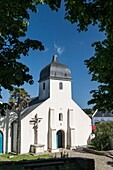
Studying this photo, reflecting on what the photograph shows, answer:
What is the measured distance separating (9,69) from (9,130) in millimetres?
21177

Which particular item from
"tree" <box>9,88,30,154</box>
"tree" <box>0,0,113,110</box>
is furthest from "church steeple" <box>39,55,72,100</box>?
"tree" <box>0,0,113,110</box>

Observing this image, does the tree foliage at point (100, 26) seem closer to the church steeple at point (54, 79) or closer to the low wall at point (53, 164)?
the low wall at point (53, 164)

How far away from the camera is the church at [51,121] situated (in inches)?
1030

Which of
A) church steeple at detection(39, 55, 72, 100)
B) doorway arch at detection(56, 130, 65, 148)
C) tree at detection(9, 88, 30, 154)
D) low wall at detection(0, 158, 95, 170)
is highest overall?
church steeple at detection(39, 55, 72, 100)

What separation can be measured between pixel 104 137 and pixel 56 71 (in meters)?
11.1

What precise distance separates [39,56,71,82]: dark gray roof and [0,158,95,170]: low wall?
20900 millimetres

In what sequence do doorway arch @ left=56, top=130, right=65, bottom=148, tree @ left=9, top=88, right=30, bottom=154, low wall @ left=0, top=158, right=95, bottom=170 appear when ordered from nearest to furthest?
low wall @ left=0, top=158, right=95, bottom=170 < tree @ left=9, top=88, right=30, bottom=154 < doorway arch @ left=56, top=130, right=65, bottom=148

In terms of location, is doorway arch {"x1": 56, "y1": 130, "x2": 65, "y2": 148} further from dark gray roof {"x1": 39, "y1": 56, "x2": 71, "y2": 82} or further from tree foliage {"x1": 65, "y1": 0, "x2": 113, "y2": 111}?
tree foliage {"x1": 65, "y1": 0, "x2": 113, "y2": 111}

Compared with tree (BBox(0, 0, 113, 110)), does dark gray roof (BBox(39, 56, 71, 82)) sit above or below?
above

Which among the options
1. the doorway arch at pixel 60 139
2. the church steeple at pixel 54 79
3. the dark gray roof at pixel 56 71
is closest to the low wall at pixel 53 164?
the doorway arch at pixel 60 139

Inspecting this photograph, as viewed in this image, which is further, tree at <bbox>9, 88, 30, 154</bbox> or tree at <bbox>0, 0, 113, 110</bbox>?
tree at <bbox>9, 88, 30, 154</bbox>

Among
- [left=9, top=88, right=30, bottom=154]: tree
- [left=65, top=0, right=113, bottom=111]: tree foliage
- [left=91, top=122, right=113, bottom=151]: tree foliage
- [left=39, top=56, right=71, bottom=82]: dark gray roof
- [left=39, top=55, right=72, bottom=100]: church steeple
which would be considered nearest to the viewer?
[left=65, top=0, right=113, bottom=111]: tree foliage

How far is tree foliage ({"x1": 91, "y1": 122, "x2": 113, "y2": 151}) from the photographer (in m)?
24.1

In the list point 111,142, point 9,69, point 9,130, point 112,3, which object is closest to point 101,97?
point 9,69
